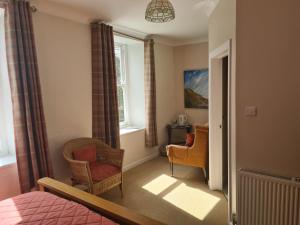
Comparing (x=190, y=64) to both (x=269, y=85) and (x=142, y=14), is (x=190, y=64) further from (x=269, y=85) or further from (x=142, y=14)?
(x=269, y=85)

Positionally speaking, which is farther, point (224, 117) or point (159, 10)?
point (224, 117)

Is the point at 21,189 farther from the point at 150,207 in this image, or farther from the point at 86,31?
the point at 86,31

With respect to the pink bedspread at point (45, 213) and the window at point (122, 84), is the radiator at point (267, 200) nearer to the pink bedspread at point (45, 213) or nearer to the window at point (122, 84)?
the pink bedspread at point (45, 213)

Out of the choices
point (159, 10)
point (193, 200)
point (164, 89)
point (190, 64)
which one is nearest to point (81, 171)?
point (193, 200)

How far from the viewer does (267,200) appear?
1974 mm

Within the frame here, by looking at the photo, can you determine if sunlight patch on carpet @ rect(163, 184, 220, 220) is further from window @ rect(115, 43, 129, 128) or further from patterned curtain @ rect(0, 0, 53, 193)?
window @ rect(115, 43, 129, 128)

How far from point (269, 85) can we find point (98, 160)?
7.99 feet

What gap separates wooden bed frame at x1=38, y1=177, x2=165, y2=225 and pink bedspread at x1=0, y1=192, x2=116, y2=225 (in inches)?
2.8

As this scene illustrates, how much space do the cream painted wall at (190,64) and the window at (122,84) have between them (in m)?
1.38

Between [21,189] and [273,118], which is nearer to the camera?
[273,118]

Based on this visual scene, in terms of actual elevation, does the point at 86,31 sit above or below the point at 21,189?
above

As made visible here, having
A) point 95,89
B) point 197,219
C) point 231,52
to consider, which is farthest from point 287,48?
point 95,89

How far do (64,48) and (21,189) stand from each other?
1.86 m

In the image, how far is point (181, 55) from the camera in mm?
5348
